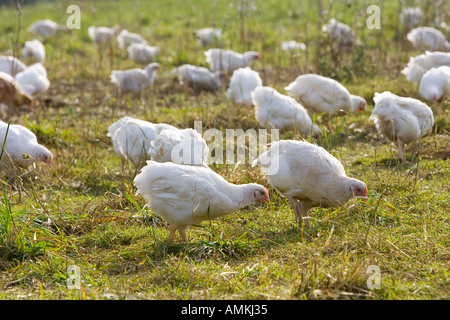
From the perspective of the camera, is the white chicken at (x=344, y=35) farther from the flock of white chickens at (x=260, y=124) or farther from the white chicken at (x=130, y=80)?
the white chicken at (x=130, y=80)

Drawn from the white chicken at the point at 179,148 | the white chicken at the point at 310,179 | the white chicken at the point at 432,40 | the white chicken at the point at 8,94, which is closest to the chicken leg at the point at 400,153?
the white chicken at the point at 310,179

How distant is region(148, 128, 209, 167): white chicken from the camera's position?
5.07 m

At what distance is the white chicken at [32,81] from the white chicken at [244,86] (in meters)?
3.19

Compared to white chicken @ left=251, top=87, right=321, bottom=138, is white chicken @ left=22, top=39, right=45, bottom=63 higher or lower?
higher

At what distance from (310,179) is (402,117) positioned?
1962mm

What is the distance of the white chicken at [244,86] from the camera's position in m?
7.98

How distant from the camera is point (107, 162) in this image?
21.9 feet

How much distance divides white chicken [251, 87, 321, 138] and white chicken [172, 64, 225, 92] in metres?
2.68

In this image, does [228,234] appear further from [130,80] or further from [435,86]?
[130,80]

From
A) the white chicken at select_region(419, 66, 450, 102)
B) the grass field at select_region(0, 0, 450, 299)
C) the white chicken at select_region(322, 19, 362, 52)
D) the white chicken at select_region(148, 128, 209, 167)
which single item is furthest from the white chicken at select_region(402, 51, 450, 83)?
the white chicken at select_region(148, 128, 209, 167)

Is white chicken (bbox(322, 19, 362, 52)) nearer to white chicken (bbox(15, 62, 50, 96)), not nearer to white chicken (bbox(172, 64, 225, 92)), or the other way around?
white chicken (bbox(172, 64, 225, 92))

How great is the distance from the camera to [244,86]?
26.4 feet
